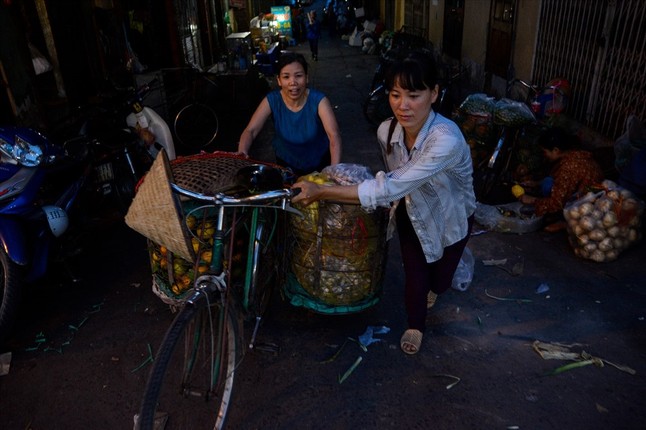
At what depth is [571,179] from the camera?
15.7ft

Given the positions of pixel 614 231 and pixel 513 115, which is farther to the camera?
pixel 513 115

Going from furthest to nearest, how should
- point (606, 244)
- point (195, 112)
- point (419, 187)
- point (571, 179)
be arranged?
point (195, 112), point (571, 179), point (606, 244), point (419, 187)

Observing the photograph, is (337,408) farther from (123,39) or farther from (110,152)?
(123,39)

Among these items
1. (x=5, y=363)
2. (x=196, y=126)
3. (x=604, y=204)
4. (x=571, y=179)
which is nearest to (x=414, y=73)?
(x=604, y=204)

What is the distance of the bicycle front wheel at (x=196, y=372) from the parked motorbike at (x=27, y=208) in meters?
1.44

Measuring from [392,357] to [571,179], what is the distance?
2.86 meters

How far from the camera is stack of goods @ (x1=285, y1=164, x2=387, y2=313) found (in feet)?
9.43

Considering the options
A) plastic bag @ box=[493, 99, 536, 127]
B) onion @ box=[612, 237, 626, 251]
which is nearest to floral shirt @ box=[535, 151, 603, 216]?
onion @ box=[612, 237, 626, 251]

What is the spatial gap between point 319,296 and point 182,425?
3.67 feet

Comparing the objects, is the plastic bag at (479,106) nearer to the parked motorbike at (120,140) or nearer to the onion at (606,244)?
the onion at (606,244)

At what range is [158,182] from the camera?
84.3 inches

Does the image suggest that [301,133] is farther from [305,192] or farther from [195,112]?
[195,112]

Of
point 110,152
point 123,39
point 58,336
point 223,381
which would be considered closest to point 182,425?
point 223,381

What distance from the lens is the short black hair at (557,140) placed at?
5.18m
